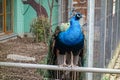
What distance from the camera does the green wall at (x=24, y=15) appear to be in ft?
39.8

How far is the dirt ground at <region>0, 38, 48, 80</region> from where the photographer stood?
6.20 meters

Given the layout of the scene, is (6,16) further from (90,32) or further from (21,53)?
(90,32)

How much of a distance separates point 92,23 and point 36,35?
6734mm

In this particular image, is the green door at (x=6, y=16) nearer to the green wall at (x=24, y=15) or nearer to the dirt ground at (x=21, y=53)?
the green wall at (x=24, y=15)

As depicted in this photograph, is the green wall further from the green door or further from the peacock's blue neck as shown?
the peacock's blue neck

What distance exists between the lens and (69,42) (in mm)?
3572

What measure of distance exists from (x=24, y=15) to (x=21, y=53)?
11.9 feet

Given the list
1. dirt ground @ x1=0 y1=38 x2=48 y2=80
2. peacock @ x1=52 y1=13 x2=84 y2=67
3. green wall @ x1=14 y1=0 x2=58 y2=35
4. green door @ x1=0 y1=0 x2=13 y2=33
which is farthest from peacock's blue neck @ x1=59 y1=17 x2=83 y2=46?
green wall @ x1=14 y1=0 x2=58 y2=35

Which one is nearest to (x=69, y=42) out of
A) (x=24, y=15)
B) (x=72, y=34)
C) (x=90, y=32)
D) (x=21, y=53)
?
(x=72, y=34)

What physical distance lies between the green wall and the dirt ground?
30.2 inches

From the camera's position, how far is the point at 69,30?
3498 millimetres

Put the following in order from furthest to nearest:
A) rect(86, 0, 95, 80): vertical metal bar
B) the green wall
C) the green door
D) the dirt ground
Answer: the green wall < the green door < the dirt ground < rect(86, 0, 95, 80): vertical metal bar

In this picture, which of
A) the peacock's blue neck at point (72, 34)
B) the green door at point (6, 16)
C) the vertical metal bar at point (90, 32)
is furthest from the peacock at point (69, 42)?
the green door at point (6, 16)

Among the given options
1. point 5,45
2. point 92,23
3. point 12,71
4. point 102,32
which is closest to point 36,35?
point 5,45
